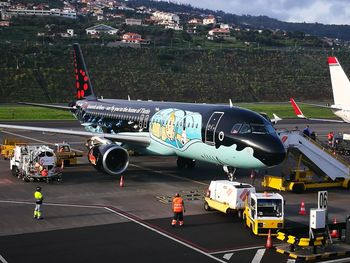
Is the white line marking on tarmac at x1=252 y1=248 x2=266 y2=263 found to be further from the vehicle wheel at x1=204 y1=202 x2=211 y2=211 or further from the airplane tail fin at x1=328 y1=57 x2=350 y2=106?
the airplane tail fin at x1=328 y1=57 x2=350 y2=106

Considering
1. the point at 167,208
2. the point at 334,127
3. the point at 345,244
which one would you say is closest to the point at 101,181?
the point at 167,208

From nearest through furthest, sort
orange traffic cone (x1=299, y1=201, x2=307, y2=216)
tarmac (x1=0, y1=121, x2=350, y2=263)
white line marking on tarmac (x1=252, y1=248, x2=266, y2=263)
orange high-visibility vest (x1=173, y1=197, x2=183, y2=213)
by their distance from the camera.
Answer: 1. white line marking on tarmac (x1=252, y1=248, x2=266, y2=263)
2. tarmac (x1=0, y1=121, x2=350, y2=263)
3. orange high-visibility vest (x1=173, y1=197, x2=183, y2=213)
4. orange traffic cone (x1=299, y1=201, x2=307, y2=216)

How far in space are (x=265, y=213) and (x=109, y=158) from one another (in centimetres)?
1266

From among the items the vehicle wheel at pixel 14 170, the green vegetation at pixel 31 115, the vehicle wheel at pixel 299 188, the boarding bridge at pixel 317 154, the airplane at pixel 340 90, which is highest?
the airplane at pixel 340 90

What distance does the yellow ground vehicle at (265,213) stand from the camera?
21391 millimetres

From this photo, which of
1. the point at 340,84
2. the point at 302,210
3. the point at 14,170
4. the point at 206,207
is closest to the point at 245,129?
the point at 206,207

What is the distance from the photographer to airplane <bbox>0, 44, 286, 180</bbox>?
27234mm

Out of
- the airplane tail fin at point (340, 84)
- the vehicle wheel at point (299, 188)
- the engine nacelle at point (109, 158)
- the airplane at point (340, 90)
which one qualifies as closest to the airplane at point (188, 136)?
the engine nacelle at point (109, 158)

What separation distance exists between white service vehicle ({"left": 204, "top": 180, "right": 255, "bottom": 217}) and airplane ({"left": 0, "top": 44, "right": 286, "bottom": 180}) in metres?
3.00

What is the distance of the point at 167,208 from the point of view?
25.9 m

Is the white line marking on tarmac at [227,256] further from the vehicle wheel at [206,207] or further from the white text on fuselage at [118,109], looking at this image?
the white text on fuselage at [118,109]

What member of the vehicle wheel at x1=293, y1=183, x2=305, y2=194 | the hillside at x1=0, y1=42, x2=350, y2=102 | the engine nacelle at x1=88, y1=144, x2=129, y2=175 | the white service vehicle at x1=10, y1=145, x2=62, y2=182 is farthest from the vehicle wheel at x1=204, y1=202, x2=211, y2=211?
the hillside at x1=0, y1=42, x2=350, y2=102

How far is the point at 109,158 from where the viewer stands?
31719 mm

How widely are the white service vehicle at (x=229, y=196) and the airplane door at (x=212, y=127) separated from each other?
14.6 feet
